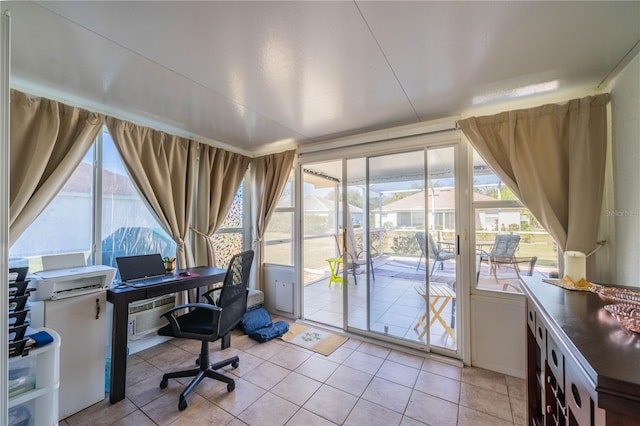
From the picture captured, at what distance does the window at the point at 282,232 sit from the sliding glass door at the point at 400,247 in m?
0.26

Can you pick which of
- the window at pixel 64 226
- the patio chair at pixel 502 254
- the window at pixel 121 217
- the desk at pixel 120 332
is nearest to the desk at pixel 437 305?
the patio chair at pixel 502 254

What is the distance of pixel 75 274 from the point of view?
5.91 feet

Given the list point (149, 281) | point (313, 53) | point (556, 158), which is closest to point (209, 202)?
point (149, 281)

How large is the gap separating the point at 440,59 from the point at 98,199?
3075 millimetres

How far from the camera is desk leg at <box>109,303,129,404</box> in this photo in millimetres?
1860

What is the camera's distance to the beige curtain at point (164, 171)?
94.2 inches

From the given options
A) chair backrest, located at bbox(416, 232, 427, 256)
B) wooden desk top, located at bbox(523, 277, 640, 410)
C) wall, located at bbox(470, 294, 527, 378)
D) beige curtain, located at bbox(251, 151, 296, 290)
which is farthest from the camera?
beige curtain, located at bbox(251, 151, 296, 290)

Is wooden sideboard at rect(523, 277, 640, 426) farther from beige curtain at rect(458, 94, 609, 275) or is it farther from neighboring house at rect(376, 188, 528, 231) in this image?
neighboring house at rect(376, 188, 528, 231)

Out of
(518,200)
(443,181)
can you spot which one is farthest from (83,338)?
(518,200)

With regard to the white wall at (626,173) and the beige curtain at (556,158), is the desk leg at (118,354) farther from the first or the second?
the white wall at (626,173)

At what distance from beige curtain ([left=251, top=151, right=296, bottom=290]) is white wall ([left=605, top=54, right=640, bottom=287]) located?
289cm

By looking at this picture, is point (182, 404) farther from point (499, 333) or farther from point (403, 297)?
point (499, 333)

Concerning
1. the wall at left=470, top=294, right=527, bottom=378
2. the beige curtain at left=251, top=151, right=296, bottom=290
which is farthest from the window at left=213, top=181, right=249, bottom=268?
the wall at left=470, top=294, right=527, bottom=378

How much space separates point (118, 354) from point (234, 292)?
930mm
